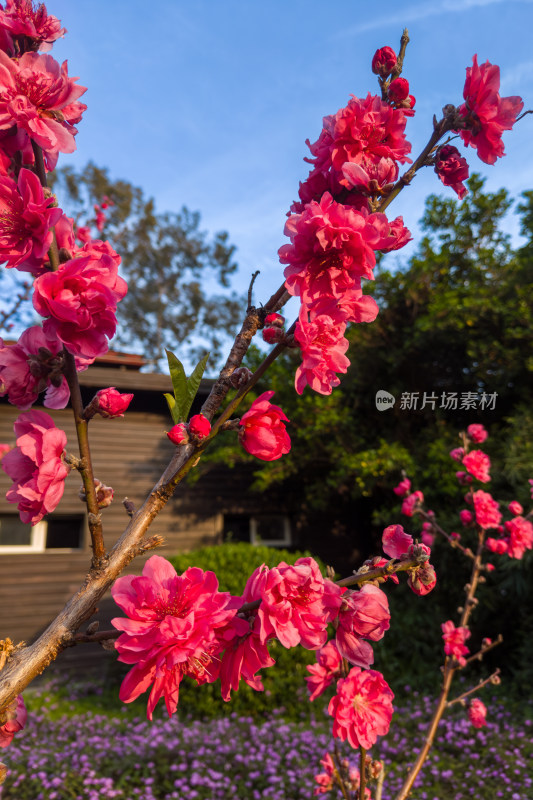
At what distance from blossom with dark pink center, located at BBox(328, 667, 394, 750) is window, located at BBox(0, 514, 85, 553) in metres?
7.21

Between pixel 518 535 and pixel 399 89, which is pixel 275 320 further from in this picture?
pixel 518 535

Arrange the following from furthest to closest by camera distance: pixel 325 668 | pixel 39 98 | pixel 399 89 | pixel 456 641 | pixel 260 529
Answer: pixel 260 529, pixel 456 641, pixel 325 668, pixel 399 89, pixel 39 98

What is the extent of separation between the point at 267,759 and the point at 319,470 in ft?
16.5

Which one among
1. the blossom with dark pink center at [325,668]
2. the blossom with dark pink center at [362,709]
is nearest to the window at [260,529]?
the blossom with dark pink center at [325,668]

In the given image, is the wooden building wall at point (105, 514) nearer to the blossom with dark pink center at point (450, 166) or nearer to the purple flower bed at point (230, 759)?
the purple flower bed at point (230, 759)

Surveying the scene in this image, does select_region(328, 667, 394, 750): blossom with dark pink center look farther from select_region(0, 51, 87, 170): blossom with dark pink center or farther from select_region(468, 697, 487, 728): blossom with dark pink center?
select_region(468, 697, 487, 728): blossom with dark pink center

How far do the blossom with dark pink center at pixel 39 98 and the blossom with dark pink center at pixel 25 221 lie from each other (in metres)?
0.09

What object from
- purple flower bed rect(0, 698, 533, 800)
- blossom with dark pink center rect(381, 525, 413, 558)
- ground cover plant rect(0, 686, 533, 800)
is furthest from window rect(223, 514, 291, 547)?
blossom with dark pink center rect(381, 525, 413, 558)

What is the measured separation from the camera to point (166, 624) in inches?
30.8

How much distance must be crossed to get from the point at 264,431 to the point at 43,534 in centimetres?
796

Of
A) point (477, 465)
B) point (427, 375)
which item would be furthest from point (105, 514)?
A: point (477, 465)

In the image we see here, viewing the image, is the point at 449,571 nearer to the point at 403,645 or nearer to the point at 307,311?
the point at 403,645

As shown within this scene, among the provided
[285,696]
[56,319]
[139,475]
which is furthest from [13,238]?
[139,475]

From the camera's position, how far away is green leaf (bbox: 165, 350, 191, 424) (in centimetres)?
95
